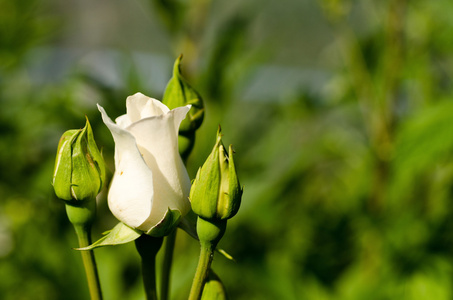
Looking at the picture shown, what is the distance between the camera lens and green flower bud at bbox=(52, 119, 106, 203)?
270 mm

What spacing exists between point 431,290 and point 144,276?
439mm

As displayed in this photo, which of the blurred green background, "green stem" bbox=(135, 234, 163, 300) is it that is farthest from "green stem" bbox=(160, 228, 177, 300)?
the blurred green background

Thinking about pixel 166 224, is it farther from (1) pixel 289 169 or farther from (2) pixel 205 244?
(1) pixel 289 169

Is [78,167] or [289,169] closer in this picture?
[78,167]

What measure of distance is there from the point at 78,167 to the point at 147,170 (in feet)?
0.14

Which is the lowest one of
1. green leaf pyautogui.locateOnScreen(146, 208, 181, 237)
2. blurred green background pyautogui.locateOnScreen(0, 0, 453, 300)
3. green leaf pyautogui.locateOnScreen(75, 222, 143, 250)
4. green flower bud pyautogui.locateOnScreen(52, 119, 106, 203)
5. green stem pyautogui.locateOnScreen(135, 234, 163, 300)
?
blurred green background pyautogui.locateOnScreen(0, 0, 453, 300)

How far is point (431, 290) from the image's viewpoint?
0.62 m

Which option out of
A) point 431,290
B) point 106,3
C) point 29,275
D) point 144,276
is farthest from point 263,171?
point 106,3

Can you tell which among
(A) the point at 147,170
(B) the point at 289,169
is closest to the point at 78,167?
(A) the point at 147,170

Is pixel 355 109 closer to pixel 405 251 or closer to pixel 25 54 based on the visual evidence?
pixel 405 251

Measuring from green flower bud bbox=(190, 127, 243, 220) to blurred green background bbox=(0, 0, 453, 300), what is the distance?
369 mm

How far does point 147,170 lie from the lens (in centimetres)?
26

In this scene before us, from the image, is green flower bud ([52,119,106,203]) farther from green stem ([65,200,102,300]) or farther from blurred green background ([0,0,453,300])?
blurred green background ([0,0,453,300])

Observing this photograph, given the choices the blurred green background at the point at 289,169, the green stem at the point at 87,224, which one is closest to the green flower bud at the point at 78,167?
the green stem at the point at 87,224
